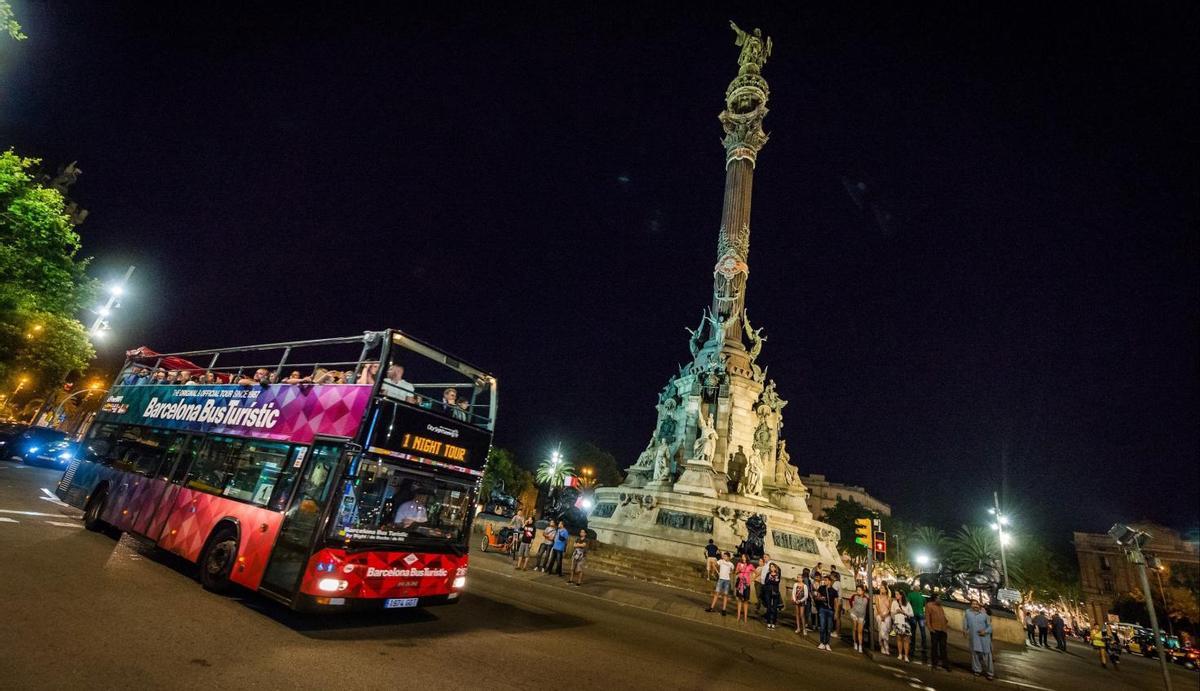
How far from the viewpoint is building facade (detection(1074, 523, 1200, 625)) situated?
5981cm

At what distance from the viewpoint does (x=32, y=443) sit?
26203mm

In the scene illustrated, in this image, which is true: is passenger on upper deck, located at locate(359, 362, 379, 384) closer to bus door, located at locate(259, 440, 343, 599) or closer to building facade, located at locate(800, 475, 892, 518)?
bus door, located at locate(259, 440, 343, 599)

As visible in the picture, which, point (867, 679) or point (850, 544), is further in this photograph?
point (850, 544)

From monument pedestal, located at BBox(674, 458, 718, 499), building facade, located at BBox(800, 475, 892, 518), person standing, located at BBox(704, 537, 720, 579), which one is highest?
building facade, located at BBox(800, 475, 892, 518)

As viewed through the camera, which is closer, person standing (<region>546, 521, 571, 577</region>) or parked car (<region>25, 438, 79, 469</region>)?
person standing (<region>546, 521, 571, 577</region>)

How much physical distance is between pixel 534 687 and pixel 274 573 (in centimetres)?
419

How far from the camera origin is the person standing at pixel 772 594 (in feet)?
47.5

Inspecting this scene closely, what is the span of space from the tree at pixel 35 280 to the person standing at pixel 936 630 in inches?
1258

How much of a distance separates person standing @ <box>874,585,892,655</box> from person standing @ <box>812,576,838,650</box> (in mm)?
1369

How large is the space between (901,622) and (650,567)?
34.1 feet

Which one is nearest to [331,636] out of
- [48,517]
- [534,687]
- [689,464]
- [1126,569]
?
[534,687]

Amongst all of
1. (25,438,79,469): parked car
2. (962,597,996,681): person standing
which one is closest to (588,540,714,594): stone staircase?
(962,597,996,681): person standing

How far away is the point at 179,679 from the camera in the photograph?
474cm

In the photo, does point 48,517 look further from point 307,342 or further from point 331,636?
point 331,636
